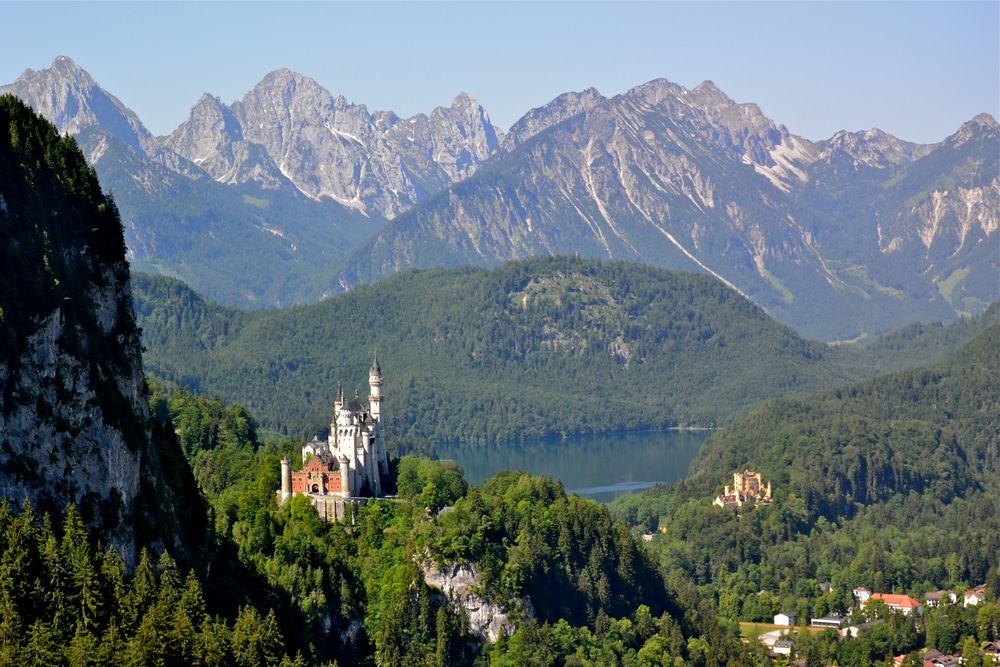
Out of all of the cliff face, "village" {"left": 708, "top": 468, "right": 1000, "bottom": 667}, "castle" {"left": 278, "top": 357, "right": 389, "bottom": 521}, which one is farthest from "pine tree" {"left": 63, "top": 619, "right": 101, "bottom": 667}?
"village" {"left": 708, "top": 468, "right": 1000, "bottom": 667}

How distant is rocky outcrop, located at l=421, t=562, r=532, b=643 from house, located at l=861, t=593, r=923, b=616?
36.2m

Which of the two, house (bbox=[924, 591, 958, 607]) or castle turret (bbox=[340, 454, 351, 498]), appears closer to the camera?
castle turret (bbox=[340, 454, 351, 498])

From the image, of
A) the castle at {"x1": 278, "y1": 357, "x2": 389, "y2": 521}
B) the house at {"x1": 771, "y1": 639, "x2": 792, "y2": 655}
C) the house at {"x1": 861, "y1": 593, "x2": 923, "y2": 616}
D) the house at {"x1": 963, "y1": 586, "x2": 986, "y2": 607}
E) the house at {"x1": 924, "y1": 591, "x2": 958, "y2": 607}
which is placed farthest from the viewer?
the house at {"x1": 963, "y1": 586, "x2": 986, "y2": 607}

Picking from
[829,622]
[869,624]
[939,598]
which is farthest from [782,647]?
[939,598]

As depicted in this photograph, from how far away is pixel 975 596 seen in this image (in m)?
139

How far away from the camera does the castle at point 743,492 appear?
575 feet

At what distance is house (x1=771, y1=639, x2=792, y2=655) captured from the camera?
122m

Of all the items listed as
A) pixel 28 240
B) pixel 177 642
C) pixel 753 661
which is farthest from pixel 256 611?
pixel 753 661

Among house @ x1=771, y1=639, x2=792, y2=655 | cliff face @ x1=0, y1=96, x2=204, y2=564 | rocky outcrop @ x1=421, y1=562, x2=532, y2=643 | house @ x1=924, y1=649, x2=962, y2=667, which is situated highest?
cliff face @ x1=0, y1=96, x2=204, y2=564

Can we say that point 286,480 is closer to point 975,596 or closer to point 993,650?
point 993,650

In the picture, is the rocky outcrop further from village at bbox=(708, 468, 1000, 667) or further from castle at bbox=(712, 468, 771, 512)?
castle at bbox=(712, 468, 771, 512)

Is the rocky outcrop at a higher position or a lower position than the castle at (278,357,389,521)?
lower

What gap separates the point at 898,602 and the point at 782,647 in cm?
1697

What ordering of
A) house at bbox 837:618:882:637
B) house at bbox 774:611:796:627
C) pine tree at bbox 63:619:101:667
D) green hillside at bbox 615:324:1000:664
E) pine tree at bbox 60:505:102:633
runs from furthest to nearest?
1. green hillside at bbox 615:324:1000:664
2. house at bbox 774:611:796:627
3. house at bbox 837:618:882:637
4. pine tree at bbox 60:505:102:633
5. pine tree at bbox 63:619:101:667
